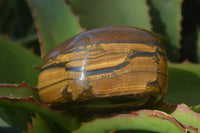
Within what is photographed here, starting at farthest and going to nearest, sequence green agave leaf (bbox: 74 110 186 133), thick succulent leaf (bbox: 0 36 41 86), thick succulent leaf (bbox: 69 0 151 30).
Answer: thick succulent leaf (bbox: 69 0 151 30)
thick succulent leaf (bbox: 0 36 41 86)
green agave leaf (bbox: 74 110 186 133)

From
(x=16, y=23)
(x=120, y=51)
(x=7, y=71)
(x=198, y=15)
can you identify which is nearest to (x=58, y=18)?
(x=7, y=71)

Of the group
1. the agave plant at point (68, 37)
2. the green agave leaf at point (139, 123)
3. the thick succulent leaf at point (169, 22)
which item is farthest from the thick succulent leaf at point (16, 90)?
the thick succulent leaf at point (169, 22)

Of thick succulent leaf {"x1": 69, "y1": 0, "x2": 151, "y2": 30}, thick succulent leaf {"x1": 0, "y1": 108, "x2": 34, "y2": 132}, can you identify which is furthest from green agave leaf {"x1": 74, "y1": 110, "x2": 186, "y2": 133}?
thick succulent leaf {"x1": 69, "y1": 0, "x2": 151, "y2": 30}

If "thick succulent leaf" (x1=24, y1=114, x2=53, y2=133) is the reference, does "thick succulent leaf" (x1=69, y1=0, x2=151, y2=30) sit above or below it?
above

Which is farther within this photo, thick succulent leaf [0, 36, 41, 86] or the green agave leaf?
thick succulent leaf [0, 36, 41, 86]

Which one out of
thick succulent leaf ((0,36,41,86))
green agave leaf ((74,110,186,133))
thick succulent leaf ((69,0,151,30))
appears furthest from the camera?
thick succulent leaf ((69,0,151,30))

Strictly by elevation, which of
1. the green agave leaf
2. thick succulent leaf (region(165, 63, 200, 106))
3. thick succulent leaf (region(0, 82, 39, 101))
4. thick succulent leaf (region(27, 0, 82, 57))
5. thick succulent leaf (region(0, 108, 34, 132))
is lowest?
the green agave leaf

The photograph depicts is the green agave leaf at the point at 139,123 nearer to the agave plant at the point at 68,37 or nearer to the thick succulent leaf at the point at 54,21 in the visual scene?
the agave plant at the point at 68,37

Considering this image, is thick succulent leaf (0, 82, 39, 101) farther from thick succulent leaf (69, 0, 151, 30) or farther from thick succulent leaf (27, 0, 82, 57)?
thick succulent leaf (69, 0, 151, 30)
